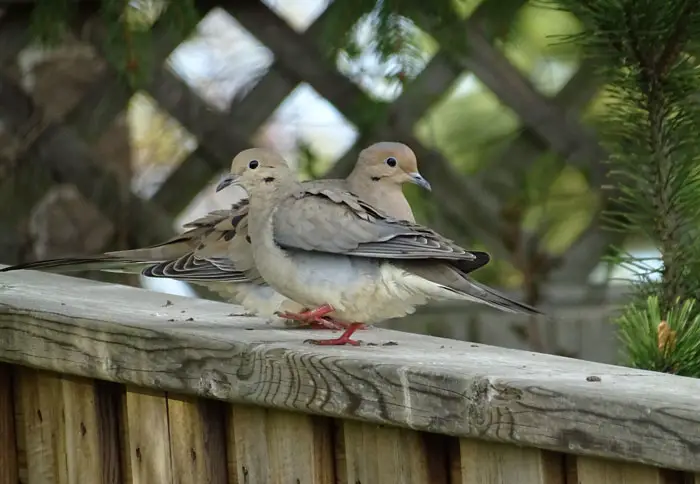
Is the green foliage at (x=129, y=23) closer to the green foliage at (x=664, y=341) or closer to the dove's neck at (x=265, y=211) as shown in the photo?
the dove's neck at (x=265, y=211)

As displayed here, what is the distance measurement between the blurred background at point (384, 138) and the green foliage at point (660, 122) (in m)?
1.50

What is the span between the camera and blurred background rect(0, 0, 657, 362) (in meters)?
3.85

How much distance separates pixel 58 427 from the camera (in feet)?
7.57

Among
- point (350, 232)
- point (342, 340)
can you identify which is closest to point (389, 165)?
point (350, 232)

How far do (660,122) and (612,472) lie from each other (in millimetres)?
778

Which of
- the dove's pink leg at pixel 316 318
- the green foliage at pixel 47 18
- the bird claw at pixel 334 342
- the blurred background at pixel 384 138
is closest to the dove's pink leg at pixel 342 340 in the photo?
the bird claw at pixel 334 342

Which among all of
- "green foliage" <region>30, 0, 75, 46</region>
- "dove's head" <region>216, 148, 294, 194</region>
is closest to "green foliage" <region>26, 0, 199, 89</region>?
"green foliage" <region>30, 0, 75, 46</region>

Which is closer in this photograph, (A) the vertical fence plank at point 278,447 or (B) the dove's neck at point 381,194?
(A) the vertical fence plank at point 278,447

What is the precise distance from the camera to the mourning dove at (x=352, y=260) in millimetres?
2221

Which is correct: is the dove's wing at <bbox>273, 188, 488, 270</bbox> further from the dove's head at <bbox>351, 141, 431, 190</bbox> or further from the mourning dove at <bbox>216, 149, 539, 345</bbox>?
the dove's head at <bbox>351, 141, 431, 190</bbox>

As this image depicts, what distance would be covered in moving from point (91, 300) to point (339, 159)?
1.56 m

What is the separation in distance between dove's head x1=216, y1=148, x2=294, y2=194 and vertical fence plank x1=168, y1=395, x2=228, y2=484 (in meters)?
0.57

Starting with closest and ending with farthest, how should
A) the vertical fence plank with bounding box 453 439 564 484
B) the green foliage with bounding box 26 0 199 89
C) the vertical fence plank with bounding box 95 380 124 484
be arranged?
the vertical fence plank with bounding box 453 439 564 484
the vertical fence plank with bounding box 95 380 124 484
the green foliage with bounding box 26 0 199 89

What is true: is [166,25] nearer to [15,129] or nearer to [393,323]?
[15,129]
